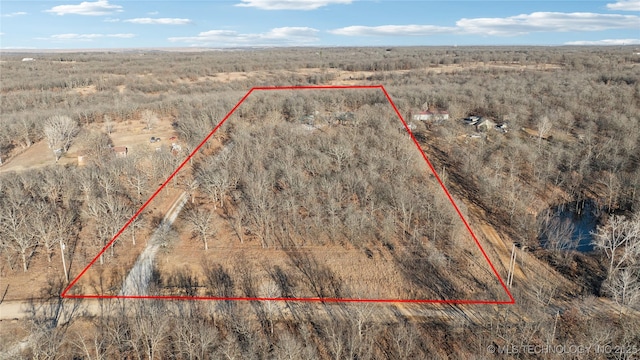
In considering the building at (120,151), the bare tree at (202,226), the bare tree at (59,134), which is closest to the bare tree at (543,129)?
the bare tree at (202,226)

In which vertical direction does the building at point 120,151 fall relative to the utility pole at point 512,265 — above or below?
above

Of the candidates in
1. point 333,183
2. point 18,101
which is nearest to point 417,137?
point 333,183

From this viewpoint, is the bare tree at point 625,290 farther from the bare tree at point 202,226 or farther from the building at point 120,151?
the building at point 120,151

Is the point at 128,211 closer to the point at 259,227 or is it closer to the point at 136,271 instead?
the point at 136,271

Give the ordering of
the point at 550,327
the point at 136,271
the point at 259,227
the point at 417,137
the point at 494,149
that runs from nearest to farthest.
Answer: the point at 550,327 < the point at 136,271 < the point at 259,227 < the point at 494,149 < the point at 417,137

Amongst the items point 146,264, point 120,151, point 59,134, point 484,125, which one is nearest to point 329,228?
point 146,264

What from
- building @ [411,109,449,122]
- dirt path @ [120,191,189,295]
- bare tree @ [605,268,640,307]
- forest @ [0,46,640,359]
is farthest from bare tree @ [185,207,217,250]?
building @ [411,109,449,122]

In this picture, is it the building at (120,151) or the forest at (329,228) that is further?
the building at (120,151)
